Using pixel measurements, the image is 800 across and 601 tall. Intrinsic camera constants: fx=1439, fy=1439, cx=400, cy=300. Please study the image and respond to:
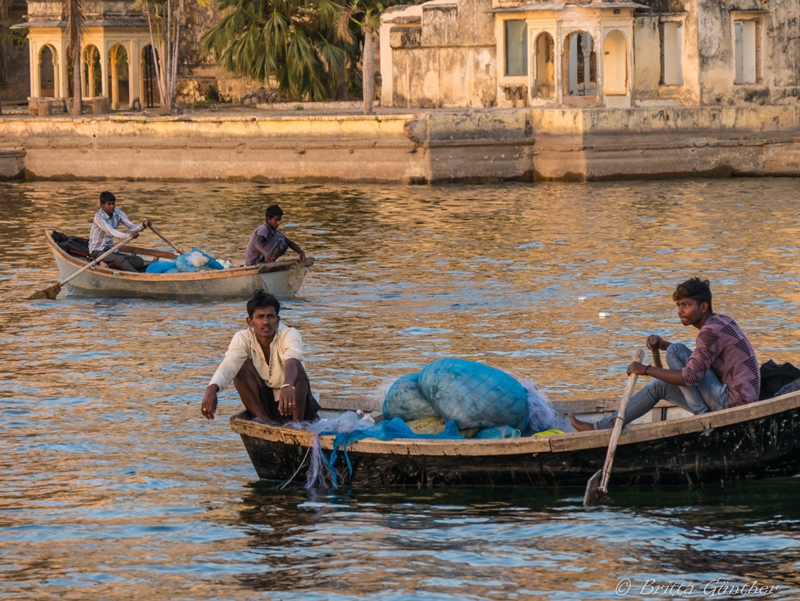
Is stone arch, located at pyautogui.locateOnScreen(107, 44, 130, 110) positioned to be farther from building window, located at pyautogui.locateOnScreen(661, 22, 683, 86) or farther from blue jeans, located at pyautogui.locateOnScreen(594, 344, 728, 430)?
blue jeans, located at pyautogui.locateOnScreen(594, 344, 728, 430)

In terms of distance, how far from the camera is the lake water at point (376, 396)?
785 centimetres

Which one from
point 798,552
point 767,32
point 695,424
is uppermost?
point 767,32

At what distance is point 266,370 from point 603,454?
2228mm

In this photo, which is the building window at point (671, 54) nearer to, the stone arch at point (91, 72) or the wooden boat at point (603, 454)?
the stone arch at point (91, 72)

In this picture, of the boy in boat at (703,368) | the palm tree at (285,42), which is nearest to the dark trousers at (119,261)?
the boy in boat at (703,368)

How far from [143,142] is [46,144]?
8.80 feet

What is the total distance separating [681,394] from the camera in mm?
9102

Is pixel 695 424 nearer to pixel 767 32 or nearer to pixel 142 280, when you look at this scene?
pixel 142 280

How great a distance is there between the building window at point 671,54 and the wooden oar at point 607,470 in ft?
92.8

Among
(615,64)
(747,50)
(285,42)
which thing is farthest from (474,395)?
(285,42)

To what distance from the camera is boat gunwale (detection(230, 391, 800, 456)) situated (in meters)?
8.62

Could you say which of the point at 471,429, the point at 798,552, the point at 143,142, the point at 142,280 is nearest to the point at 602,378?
the point at 471,429

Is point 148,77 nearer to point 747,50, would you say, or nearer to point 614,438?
point 747,50

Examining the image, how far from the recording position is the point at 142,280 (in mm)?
17312
